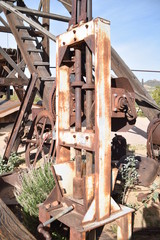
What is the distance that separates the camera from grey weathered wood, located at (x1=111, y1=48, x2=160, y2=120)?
15.9 feet

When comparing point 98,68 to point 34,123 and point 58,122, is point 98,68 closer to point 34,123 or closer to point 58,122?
point 58,122

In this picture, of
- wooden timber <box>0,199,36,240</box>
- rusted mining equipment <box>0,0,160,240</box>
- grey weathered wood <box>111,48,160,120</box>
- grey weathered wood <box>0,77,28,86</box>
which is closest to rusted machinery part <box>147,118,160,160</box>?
grey weathered wood <box>111,48,160,120</box>

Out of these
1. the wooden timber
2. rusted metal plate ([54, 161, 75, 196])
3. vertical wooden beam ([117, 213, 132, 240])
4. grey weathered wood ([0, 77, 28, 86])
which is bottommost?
vertical wooden beam ([117, 213, 132, 240])

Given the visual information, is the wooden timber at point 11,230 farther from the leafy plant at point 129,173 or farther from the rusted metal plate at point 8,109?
the rusted metal plate at point 8,109

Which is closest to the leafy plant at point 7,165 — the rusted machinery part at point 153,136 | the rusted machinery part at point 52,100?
the rusted machinery part at point 52,100

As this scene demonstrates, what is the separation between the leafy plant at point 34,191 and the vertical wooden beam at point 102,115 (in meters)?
1.22

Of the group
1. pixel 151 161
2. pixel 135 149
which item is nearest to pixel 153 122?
pixel 151 161

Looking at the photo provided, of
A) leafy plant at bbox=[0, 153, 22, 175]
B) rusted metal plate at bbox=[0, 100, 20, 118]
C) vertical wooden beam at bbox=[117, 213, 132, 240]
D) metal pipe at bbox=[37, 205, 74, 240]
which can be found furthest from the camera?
rusted metal plate at bbox=[0, 100, 20, 118]

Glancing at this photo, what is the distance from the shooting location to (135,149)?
7492mm

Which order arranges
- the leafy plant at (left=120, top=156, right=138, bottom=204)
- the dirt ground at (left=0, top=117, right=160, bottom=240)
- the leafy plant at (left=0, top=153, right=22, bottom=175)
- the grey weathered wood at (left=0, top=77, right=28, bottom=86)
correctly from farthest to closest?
1. the grey weathered wood at (left=0, top=77, right=28, bottom=86)
2. the leafy plant at (left=0, top=153, right=22, bottom=175)
3. the leafy plant at (left=120, top=156, right=138, bottom=204)
4. the dirt ground at (left=0, top=117, right=160, bottom=240)

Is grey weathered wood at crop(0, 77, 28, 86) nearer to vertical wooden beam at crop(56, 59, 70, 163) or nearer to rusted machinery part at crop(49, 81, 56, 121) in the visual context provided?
rusted machinery part at crop(49, 81, 56, 121)

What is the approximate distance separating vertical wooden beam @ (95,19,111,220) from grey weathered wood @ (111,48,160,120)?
9.49 feet

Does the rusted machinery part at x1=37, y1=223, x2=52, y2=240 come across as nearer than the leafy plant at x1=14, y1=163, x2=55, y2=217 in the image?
Yes

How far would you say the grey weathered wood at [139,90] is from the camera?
4854 millimetres
